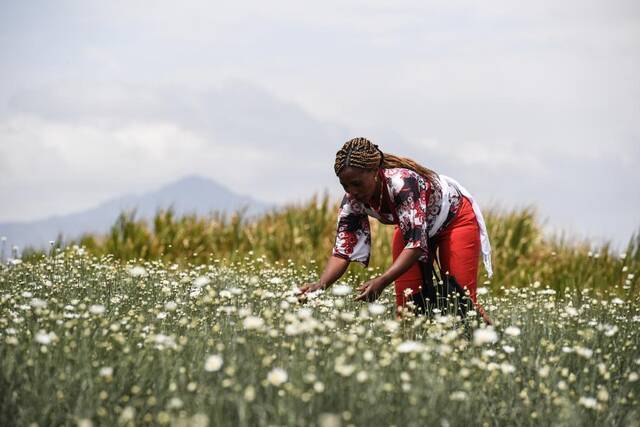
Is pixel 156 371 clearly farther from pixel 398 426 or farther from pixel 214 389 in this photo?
pixel 398 426

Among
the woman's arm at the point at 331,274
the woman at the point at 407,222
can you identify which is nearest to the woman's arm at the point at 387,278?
the woman at the point at 407,222

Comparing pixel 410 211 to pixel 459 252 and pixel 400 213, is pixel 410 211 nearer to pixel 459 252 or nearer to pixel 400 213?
pixel 400 213

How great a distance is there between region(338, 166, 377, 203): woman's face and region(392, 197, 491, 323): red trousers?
929 millimetres

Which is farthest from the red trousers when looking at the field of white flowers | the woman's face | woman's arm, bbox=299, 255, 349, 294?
the woman's face

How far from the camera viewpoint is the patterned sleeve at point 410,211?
5398mm

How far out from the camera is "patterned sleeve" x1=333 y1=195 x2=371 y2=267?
5895 mm

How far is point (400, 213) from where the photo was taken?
5465mm

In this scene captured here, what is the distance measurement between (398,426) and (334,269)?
2360 mm

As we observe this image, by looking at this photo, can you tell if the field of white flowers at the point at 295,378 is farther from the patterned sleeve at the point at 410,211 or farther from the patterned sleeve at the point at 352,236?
the patterned sleeve at the point at 352,236

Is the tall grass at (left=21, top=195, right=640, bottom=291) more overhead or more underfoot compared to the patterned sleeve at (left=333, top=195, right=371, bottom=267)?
more underfoot

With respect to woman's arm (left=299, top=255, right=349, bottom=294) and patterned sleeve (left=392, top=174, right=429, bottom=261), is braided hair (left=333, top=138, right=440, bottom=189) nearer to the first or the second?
patterned sleeve (left=392, top=174, right=429, bottom=261)

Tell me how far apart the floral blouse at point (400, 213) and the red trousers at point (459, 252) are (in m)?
0.09

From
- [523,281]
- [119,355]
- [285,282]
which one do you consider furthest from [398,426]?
[523,281]

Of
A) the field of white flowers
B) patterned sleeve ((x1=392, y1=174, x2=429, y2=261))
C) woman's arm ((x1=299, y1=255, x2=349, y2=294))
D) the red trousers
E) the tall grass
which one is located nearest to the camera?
the field of white flowers
